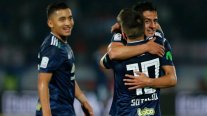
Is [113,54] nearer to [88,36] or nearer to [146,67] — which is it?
[146,67]

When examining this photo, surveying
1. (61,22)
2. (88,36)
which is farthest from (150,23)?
(88,36)

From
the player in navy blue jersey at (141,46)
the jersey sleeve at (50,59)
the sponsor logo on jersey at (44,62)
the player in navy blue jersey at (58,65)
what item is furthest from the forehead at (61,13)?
the player in navy blue jersey at (141,46)

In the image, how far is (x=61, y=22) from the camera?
18.9 ft

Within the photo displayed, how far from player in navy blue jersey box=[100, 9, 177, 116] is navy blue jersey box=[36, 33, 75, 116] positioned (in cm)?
48

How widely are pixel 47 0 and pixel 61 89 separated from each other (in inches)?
474

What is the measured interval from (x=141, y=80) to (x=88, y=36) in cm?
1242

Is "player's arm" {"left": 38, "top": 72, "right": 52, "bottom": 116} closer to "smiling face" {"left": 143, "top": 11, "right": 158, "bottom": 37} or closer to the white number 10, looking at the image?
the white number 10

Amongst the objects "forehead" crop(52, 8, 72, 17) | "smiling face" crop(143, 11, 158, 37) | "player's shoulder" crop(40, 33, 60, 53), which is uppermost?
"forehead" crop(52, 8, 72, 17)

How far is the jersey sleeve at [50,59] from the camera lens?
557cm

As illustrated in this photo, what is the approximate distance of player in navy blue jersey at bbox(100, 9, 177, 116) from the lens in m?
5.24

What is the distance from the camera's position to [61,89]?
5.74m

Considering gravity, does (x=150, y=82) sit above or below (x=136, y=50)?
below

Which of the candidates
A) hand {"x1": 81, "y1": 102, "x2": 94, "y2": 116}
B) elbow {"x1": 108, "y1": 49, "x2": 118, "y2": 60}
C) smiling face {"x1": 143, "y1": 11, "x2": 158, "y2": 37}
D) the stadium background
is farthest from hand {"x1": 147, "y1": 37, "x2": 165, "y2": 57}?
the stadium background

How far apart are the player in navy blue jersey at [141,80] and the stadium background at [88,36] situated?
10202 mm
